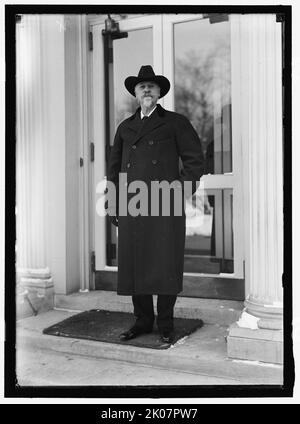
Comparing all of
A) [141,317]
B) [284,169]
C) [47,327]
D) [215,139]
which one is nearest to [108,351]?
[141,317]

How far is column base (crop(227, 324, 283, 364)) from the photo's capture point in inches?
117

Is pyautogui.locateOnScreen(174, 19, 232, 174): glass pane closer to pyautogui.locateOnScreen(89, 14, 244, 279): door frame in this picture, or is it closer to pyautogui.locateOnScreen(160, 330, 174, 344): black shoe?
pyautogui.locateOnScreen(89, 14, 244, 279): door frame

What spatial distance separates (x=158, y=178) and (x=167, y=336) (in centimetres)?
105

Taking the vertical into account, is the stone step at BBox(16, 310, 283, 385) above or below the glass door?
below

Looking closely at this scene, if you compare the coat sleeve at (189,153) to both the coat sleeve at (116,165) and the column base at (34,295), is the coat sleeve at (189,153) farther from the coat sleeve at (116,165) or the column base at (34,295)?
the column base at (34,295)

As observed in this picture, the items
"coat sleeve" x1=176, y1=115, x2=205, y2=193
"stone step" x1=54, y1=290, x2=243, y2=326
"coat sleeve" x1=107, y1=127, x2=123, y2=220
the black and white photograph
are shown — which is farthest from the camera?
"stone step" x1=54, y1=290, x2=243, y2=326

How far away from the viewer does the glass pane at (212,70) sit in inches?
164

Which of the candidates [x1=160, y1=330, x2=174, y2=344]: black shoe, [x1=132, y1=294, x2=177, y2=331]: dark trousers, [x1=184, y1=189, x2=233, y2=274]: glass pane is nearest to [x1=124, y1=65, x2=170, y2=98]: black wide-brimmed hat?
[x1=184, y1=189, x2=233, y2=274]: glass pane

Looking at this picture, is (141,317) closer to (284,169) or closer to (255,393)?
(255,393)

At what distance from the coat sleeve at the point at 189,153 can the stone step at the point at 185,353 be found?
1026 mm

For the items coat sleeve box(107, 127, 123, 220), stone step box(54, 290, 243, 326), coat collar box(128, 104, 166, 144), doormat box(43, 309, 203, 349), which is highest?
coat collar box(128, 104, 166, 144)

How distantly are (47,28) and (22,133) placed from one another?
3.16 ft

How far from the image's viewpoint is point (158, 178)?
3330 mm

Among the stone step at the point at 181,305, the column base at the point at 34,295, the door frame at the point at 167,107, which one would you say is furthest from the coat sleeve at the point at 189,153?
the column base at the point at 34,295
